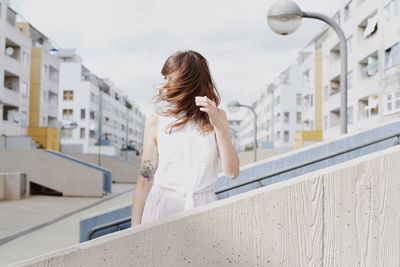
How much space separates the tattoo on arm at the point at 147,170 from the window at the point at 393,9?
28.8m

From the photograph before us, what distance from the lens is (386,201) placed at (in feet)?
8.76

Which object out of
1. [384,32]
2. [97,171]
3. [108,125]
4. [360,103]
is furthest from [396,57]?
[108,125]

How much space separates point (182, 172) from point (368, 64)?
1393 inches

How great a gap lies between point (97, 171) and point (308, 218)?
22341 millimetres

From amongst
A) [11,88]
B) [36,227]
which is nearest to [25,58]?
[11,88]

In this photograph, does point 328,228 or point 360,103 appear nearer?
point 328,228

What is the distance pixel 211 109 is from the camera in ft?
8.59

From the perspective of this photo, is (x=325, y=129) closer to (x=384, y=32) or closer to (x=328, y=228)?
(x=384, y=32)

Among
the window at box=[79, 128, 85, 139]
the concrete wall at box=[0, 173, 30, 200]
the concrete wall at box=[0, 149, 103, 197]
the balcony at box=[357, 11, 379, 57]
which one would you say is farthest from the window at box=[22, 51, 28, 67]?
the window at box=[79, 128, 85, 139]

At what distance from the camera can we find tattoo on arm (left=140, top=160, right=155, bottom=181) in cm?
274

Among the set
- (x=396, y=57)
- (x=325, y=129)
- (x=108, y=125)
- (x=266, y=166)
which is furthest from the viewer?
(x=108, y=125)

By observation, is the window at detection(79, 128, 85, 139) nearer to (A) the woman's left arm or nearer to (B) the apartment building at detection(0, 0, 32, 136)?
(B) the apartment building at detection(0, 0, 32, 136)

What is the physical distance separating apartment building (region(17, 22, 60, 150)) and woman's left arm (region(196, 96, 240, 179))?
4296 cm

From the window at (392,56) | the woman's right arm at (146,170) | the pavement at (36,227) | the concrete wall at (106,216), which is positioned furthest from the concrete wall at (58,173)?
the woman's right arm at (146,170)
